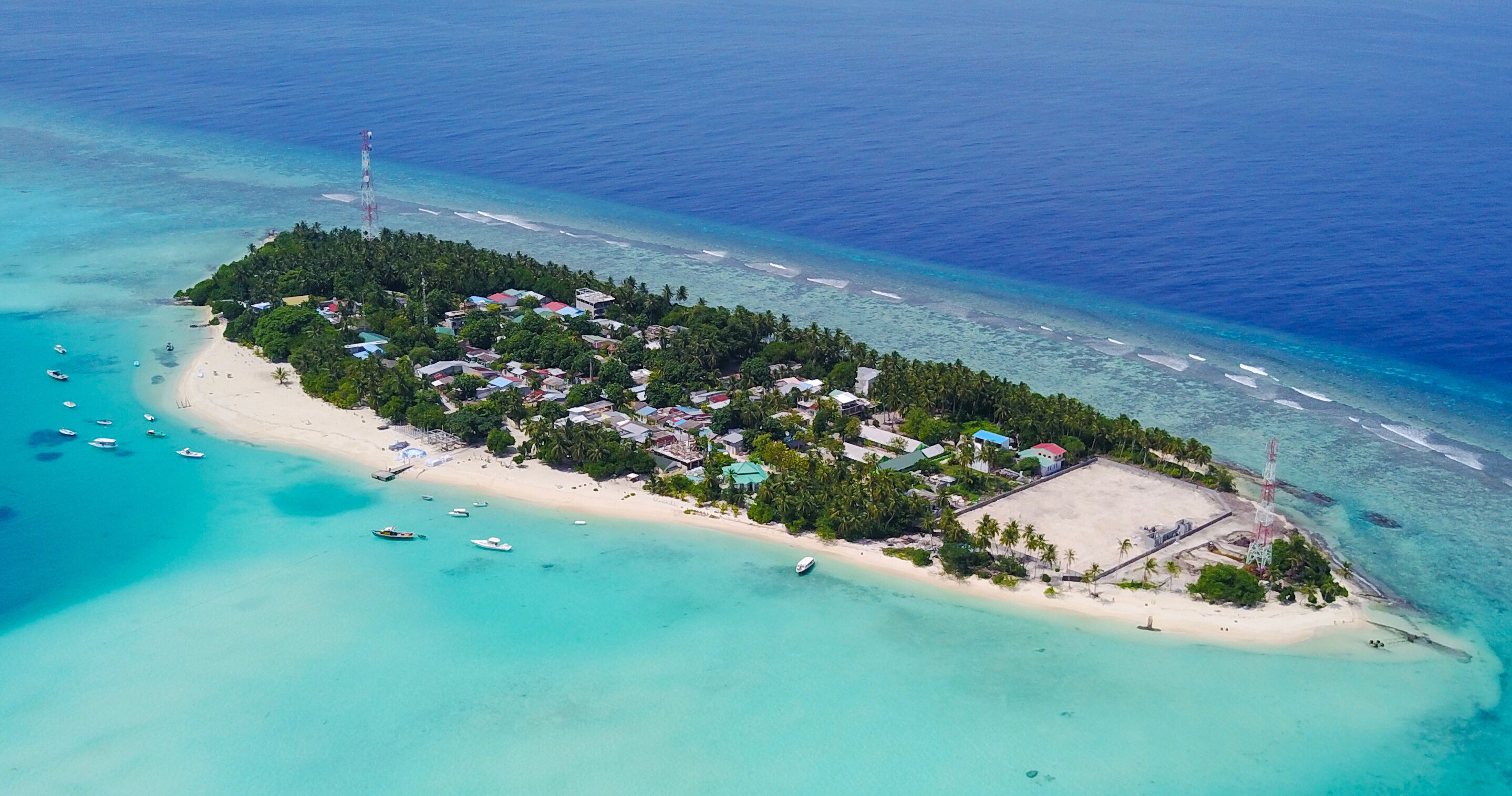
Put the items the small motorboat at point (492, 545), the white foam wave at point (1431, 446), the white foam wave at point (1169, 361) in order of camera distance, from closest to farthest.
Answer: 1. the small motorboat at point (492, 545)
2. the white foam wave at point (1431, 446)
3. the white foam wave at point (1169, 361)

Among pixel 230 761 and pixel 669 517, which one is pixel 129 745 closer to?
pixel 230 761

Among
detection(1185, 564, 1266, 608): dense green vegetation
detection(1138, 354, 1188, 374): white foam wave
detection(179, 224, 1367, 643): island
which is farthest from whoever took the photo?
detection(1138, 354, 1188, 374): white foam wave

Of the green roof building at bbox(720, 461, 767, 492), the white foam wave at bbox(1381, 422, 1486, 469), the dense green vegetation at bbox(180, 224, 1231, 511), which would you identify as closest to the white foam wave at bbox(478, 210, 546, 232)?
the dense green vegetation at bbox(180, 224, 1231, 511)

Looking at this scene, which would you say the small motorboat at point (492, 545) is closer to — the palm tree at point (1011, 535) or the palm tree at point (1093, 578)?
the palm tree at point (1011, 535)

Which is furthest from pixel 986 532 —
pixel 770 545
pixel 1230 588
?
pixel 1230 588

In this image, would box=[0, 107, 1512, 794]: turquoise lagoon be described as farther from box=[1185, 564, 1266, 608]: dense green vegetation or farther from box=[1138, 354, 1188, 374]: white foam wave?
box=[1138, 354, 1188, 374]: white foam wave

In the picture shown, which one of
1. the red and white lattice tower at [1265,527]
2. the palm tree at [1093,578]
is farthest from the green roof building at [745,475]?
the red and white lattice tower at [1265,527]

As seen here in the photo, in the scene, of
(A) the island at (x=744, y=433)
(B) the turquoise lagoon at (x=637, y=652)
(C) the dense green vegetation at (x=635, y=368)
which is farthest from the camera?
(C) the dense green vegetation at (x=635, y=368)
